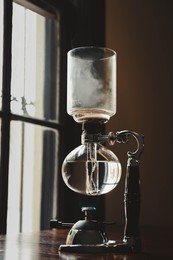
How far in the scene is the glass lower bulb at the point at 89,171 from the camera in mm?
1087

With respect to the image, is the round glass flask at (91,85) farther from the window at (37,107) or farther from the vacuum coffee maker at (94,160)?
the window at (37,107)

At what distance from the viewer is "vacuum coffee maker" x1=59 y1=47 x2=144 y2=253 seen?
3.55 ft

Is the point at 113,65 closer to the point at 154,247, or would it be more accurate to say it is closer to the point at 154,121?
the point at 154,247

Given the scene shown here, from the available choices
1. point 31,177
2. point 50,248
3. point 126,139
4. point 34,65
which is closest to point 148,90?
point 34,65

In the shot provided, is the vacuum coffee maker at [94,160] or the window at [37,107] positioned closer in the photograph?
the vacuum coffee maker at [94,160]

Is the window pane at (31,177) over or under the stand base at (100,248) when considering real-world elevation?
over

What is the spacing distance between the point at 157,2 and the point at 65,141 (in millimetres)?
888

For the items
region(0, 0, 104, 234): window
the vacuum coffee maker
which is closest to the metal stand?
the vacuum coffee maker

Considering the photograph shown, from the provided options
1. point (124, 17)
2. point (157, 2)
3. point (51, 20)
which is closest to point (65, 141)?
point (51, 20)

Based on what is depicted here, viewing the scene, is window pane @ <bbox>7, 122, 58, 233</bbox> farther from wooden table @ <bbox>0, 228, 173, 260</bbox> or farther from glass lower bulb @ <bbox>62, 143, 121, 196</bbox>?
glass lower bulb @ <bbox>62, 143, 121, 196</bbox>

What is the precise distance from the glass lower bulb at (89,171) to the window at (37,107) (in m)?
0.69

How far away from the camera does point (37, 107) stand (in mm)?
1958

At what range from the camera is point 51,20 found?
208cm

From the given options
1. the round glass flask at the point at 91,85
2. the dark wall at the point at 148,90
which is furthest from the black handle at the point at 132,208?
the dark wall at the point at 148,90
